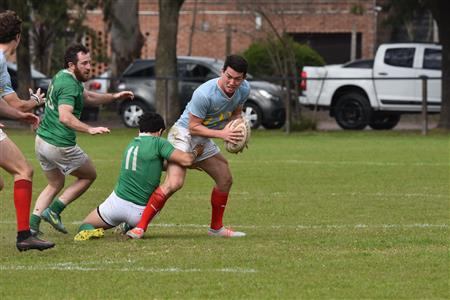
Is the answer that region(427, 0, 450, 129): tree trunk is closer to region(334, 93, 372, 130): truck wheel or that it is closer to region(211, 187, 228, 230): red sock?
region(334, 93, 372, 130): truck wheel

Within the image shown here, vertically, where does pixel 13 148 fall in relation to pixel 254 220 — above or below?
above

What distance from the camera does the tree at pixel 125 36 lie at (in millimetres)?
42281

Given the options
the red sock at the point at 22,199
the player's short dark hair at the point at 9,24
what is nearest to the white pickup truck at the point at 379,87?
the player's short dark hair at the point at 9,24

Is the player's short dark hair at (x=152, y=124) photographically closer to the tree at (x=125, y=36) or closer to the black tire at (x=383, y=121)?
the black tire at (x=383, y=121)

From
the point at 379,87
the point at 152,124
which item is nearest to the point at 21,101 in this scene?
the point at 152,124

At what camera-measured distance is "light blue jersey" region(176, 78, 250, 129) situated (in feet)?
37.6

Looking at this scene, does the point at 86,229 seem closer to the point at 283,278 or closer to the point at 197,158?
the point at 197,158

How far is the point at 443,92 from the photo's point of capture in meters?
30.4

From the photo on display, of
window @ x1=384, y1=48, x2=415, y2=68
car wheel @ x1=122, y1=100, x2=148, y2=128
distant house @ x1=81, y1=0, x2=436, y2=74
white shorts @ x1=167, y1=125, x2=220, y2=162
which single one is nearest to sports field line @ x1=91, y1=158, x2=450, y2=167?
white shorts @ x1=167, y1=125, x2=220, y2=162

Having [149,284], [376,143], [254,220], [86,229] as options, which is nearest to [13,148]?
[86,229]

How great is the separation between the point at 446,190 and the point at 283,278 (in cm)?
797

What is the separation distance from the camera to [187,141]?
11680 millimetres

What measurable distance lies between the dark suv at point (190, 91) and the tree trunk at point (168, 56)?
31 centimetres

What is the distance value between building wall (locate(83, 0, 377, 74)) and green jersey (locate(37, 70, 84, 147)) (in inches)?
1435
